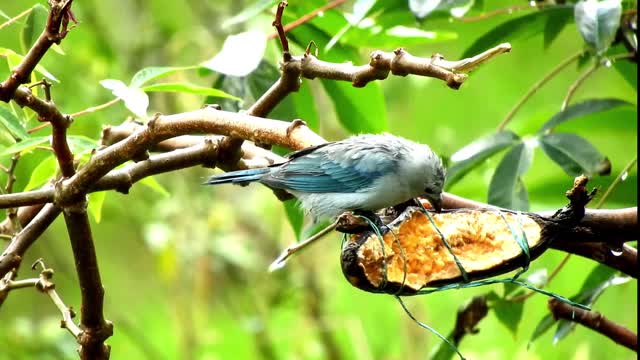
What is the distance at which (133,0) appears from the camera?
358 cm

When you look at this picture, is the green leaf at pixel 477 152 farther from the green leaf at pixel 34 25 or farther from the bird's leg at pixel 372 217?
the green leaf at pixel 34 25

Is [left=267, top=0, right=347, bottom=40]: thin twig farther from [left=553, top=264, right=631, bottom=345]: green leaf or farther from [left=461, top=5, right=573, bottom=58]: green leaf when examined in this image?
[left=553, top=264, right=631, bottom=345]: green leaf

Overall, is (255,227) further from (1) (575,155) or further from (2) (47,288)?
(2) (47,288)

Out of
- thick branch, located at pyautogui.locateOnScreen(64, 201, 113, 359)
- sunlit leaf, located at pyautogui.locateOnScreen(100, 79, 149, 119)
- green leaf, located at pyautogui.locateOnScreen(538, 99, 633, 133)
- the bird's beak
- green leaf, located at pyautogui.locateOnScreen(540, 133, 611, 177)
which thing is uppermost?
sunlit leaf, located at pyautogui.locateOnScreen(100, 79, 149, 119)

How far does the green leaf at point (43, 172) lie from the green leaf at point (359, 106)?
0.55m

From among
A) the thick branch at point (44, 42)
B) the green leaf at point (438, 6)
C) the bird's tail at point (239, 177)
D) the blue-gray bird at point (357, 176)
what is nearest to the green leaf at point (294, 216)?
the blue-gray bird at point (357, 176)

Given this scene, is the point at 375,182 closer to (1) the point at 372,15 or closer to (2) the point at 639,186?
(1) the point at 372,15

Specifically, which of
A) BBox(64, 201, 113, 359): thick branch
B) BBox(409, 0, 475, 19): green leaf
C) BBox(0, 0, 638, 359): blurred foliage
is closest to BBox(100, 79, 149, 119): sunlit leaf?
BBox(64, 201, 113, 359): thick branch

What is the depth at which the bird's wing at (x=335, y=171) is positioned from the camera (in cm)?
133

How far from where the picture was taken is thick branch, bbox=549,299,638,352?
4.82 ft

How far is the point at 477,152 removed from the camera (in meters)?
1.59

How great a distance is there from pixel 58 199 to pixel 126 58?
8.01ft

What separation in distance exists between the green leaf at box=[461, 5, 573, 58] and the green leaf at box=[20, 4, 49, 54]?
73cm

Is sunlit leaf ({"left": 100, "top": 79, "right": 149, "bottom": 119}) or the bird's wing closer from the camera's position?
sunlit leaf ({"left": 100, "top": 79, "right": 149, "bottom": 119})
